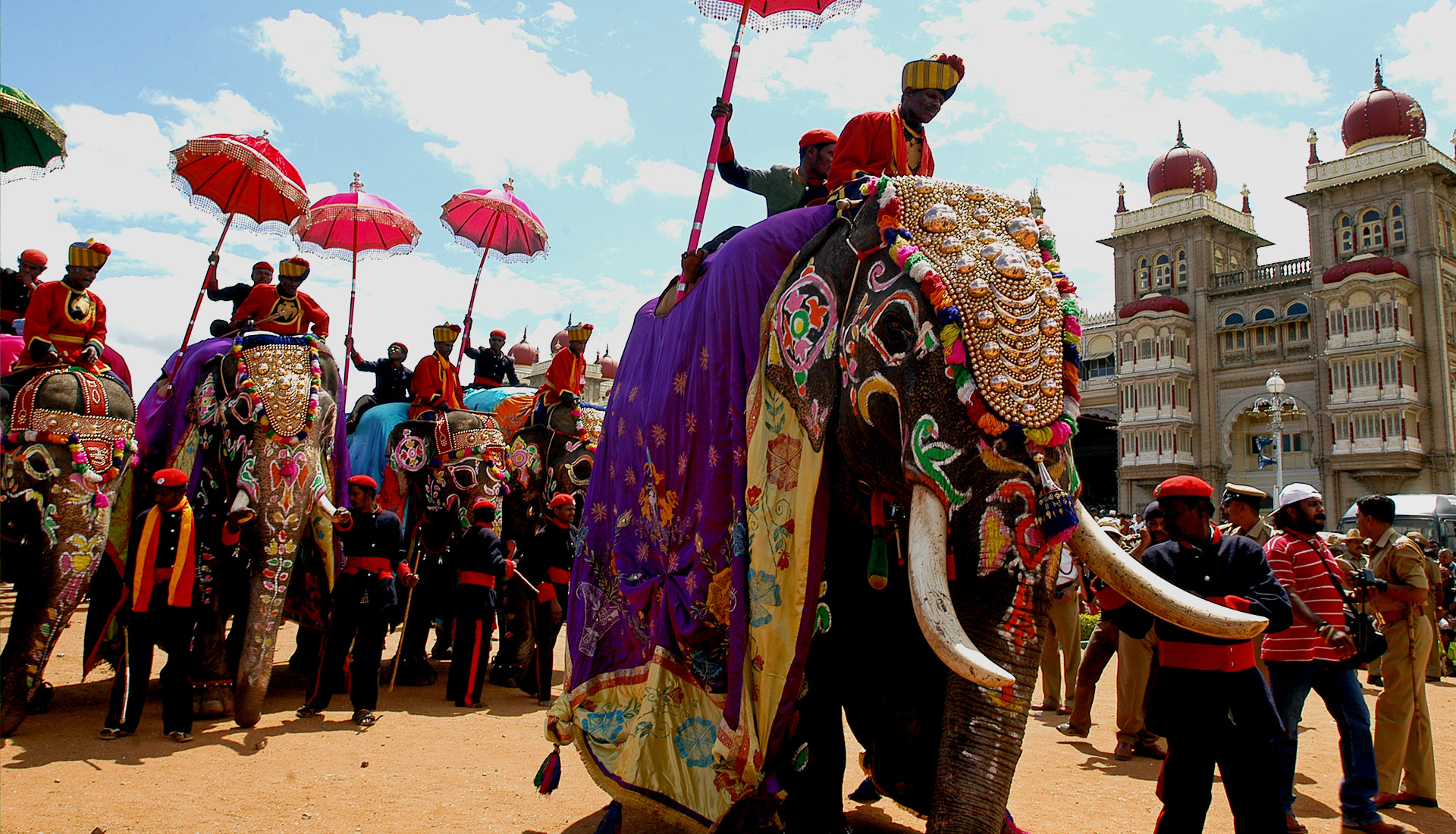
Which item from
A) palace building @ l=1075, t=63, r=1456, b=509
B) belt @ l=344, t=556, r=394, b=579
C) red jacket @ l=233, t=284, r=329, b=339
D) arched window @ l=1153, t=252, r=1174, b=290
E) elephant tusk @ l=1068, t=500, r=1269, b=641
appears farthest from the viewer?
arched window @ l=1153, t=252, r=1174, b=290

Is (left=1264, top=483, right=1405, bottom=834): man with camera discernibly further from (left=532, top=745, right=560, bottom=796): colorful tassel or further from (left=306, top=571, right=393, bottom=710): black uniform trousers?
(left=306, top=571, right=393, bottom=710): black uniform trousers

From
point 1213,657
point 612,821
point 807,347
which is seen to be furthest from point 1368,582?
point 612,821

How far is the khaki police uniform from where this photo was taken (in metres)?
5.84

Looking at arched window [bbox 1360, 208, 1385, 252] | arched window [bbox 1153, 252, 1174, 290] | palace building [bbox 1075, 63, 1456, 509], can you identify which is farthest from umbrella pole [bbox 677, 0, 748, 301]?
arched window [bbox 1153, 252, 1174, 290]

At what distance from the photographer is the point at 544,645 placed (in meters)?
8.48

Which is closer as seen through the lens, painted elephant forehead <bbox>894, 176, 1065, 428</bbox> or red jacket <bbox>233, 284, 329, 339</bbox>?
painted elephant forehead <bbox>894, 176, 1065, 428</bbox>

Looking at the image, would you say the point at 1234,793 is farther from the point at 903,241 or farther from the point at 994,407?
the point at 903,241

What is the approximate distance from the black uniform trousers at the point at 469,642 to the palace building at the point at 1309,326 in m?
40.1

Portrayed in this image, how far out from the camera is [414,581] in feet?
24.9

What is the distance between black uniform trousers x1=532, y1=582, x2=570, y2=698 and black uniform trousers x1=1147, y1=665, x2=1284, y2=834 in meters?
5.61

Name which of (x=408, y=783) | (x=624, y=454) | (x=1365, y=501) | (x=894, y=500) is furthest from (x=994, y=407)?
(x=1365, y=501)

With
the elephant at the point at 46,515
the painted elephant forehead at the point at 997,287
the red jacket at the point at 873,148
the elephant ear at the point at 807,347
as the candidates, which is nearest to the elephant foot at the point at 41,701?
the elephant at the point at 46,515

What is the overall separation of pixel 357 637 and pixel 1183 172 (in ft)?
158

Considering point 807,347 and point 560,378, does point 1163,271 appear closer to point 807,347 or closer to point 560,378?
point 560,378
